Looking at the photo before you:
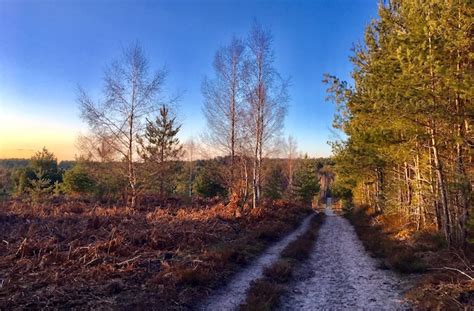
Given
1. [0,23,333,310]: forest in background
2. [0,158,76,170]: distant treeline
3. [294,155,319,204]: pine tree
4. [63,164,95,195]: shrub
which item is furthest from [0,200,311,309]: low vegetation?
[294,155,319,204]: pine tree

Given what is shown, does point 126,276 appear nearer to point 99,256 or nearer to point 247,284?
point 99,256

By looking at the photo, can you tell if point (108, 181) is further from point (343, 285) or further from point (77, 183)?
point (343, 285)

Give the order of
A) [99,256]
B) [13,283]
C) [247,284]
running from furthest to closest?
[99,256]
[247,284]
[13,283]

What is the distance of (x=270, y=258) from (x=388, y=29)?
28.8ft

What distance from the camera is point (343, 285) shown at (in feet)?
26.0

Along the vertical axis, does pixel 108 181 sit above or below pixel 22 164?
below

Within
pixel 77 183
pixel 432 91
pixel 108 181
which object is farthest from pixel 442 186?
pixel 77 183

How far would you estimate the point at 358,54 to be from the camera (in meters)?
13.6

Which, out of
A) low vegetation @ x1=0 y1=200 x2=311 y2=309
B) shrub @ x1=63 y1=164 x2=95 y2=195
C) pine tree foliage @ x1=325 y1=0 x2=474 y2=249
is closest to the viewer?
low vegetation @ x1=0 y1=200 x2=311 y2=309

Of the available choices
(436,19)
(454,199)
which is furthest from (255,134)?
(436,19)

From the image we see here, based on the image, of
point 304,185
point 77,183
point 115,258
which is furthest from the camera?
point 304,185

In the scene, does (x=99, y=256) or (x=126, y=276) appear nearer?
(x=126, y=276)

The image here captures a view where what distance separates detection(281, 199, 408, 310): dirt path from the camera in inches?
260

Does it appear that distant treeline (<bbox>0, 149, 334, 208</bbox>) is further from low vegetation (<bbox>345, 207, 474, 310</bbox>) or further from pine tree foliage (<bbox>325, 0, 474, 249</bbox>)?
pine tree foliage (<bbox>325, 0, 474, 249</bbox>)
